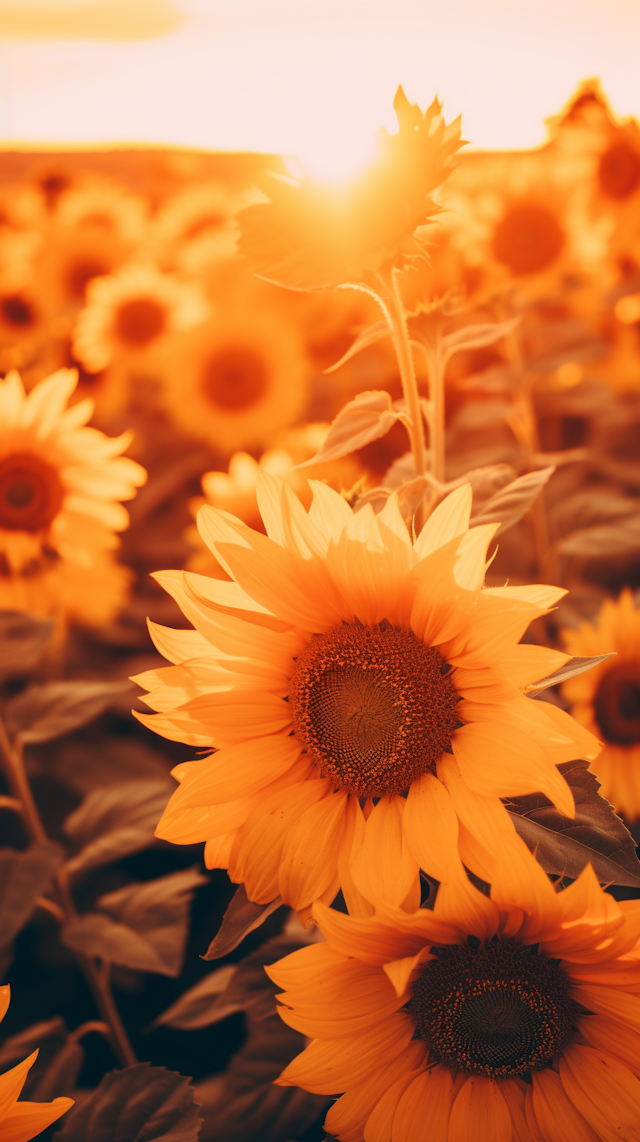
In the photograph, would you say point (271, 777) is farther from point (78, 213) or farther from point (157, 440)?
point (78, 213)

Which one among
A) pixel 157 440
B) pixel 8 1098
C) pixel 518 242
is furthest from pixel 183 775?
pixel 157 440

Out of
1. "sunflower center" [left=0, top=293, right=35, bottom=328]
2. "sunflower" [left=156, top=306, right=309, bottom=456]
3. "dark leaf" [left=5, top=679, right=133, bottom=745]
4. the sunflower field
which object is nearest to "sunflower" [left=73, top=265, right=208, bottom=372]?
"sunflower" [left=156, top=306, right=309, bottom=456]

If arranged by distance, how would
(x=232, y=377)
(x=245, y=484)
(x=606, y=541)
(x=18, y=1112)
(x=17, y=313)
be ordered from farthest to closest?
1. (x=17, y=313)
2. (x=232, y=377)
3. (x=245, y=484)
4. (x=606, y=541)
5. (x=18, y=1112)

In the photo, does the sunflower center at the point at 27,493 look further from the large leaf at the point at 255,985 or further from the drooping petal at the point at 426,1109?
the drooping petal at the point at 426,1109

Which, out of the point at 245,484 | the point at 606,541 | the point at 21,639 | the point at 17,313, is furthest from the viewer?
the point at 17,313

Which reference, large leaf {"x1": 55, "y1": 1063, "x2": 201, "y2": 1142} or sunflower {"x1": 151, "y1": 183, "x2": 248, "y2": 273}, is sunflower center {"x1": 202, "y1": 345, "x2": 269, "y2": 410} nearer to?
sunflower {"x1": 151, "y1": 183, "x2": 248, "y2": 273}

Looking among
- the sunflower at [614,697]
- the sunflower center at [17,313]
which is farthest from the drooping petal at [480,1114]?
the sunflower center at [17,313]

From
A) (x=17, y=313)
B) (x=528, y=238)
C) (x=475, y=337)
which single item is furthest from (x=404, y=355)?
(x=17, y=313)

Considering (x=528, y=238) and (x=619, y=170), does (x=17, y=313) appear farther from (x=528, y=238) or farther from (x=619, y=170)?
(x=619, y=170)
